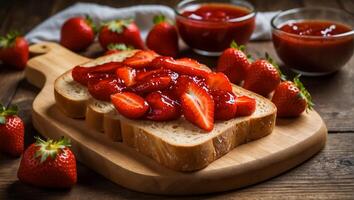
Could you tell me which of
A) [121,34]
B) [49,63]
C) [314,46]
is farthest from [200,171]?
[121,34]

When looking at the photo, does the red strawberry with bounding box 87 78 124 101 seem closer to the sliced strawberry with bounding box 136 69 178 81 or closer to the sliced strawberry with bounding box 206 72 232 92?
the sliced strawberry with bounding box 136 69 178 81

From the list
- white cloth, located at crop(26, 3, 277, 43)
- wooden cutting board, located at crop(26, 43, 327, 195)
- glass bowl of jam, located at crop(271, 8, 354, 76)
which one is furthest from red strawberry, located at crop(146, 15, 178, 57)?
wooden cutting board, located at crop(26, 43, 327, 195)

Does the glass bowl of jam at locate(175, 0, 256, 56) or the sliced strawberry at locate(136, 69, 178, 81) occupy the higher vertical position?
the sliced strawberry at locate(136, 69, 178, 81)

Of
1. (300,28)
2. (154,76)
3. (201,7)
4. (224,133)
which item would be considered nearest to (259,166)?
(224,133)

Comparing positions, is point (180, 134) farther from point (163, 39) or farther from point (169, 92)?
point (163, 39)

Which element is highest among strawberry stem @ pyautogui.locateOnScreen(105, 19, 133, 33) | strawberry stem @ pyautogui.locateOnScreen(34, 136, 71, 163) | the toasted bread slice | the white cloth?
strawberry stem @ pyautogui.locateOnScreen(34, 136, 71, 163)

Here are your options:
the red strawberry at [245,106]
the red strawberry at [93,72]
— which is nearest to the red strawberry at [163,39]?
the red strawberry at [93,72]
